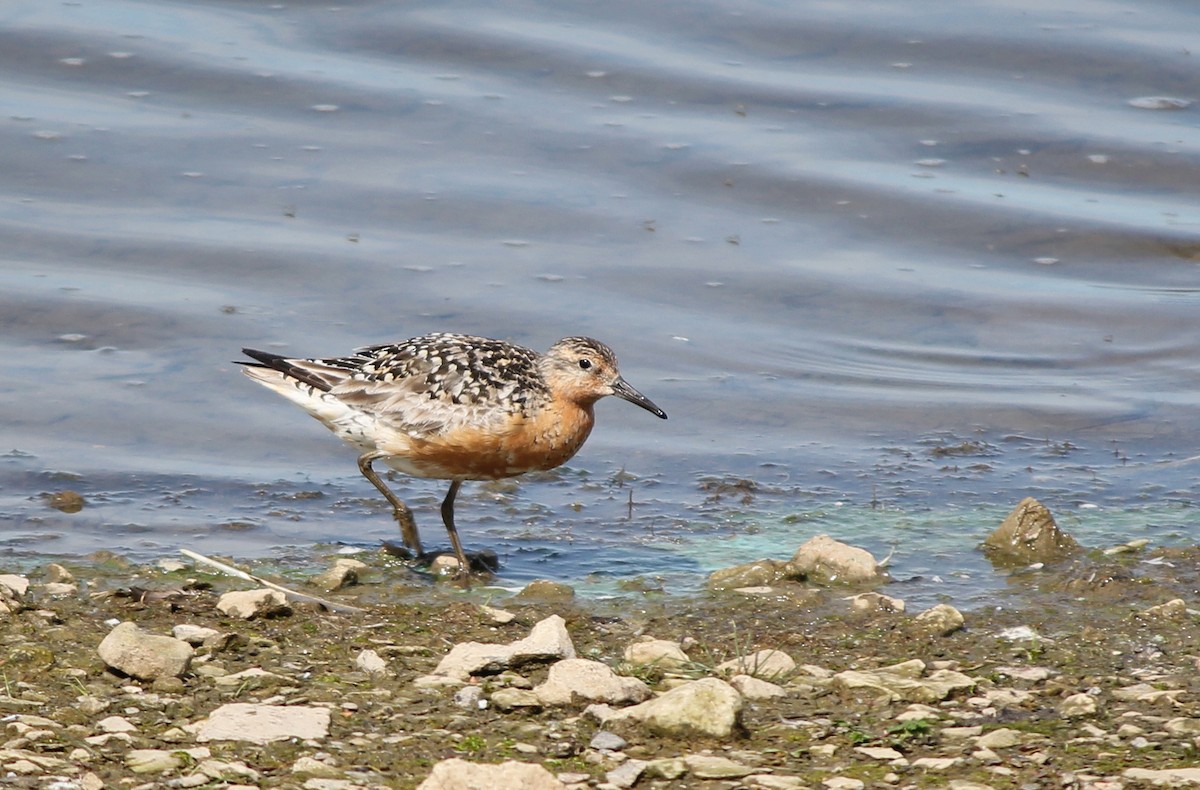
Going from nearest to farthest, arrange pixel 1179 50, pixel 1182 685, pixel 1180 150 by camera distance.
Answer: pixel 1182 685, pixel 1180 150, pixel 1179 50

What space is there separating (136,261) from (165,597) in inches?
235

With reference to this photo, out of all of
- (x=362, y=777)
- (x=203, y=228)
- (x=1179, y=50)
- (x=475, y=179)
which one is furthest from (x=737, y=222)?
(x=362, y=777)

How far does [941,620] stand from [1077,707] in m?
1.06

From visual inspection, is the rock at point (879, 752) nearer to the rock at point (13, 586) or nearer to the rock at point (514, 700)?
the rock at point (514, 700)

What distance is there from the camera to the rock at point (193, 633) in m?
6.07

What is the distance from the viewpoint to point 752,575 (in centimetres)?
728

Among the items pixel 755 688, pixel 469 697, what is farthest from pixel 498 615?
pixel 755 688

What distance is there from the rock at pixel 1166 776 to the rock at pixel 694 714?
122 cm

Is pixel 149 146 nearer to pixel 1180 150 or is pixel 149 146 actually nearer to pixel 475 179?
pixel 475 179

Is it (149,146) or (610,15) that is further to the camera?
(610,15)

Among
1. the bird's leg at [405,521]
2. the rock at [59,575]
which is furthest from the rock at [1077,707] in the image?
the rock at [59,575]

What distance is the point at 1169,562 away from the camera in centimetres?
752

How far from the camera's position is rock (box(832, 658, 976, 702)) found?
18.5 ft

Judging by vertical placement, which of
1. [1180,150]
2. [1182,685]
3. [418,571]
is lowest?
[418,571]
